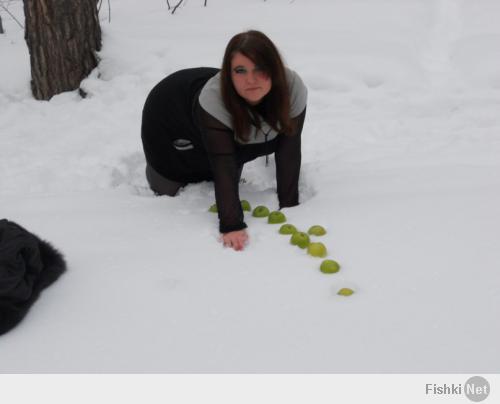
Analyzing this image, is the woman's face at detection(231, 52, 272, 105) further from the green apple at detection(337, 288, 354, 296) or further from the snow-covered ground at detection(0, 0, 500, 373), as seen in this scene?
the green apple at detection(337, 288, 354, 296)

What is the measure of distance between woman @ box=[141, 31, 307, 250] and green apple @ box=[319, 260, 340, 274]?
0.44 metres

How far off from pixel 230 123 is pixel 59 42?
2962 millimetres

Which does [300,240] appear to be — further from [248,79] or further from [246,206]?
[248,79]

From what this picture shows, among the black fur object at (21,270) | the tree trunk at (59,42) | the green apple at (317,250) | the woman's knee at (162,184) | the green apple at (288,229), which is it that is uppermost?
the tree trunk at (59,42)

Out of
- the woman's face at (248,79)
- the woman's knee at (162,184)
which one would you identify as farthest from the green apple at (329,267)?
the woman's knee at (162,184)

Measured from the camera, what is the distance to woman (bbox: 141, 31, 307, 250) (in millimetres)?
2381

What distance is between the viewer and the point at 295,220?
2.79 metres

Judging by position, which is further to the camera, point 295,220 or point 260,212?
point 260,212

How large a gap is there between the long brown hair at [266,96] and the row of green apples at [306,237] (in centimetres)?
44

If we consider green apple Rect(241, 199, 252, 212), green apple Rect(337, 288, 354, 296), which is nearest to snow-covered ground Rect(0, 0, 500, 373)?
green apple Rect(337, 288, 354, 296)

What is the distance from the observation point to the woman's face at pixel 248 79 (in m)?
2.34

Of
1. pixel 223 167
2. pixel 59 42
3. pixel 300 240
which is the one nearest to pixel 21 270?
pixel 223 167

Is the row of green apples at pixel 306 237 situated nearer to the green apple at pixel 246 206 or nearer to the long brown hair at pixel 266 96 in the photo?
the green apple at pixel 246 206

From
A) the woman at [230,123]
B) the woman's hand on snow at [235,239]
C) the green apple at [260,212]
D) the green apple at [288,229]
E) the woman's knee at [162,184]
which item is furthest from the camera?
the woman's knee at [162,184]
